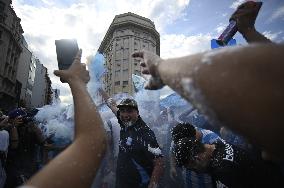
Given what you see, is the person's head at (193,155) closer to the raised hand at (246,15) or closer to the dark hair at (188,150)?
the dark hair at (188,150)

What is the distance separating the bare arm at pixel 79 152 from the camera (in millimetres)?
933

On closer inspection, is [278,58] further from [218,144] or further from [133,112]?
[133,112]

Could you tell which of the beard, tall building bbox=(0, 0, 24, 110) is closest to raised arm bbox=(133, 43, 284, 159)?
the beard

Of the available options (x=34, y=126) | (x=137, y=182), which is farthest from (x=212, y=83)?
(x=34, y=126)

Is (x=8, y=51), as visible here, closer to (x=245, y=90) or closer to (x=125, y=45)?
(x=125, y=45)

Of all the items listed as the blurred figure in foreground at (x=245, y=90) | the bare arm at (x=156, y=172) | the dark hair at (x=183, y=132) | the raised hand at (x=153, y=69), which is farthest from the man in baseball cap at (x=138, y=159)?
the blurred figure in foreground at (x=245, y=90)

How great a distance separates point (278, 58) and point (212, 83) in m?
0.16

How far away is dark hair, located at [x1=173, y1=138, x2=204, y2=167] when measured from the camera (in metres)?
2.59

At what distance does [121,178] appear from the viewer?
3545mm

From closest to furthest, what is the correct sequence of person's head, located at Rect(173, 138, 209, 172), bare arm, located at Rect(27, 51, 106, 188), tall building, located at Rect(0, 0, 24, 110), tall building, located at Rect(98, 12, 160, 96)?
bare arm, located at Rect(27, 51, 106, 188) < person's head, located at Rect(173, 138, 209, 172) < tall building, located at Rect(0, 0, 24, 110) < tall building, located at Rect(98, 12, 160, 96)

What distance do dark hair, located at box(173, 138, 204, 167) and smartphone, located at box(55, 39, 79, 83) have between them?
1.58 m

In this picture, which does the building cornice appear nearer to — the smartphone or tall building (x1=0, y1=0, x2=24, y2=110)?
tall building (x1=0, y1=0, x2=24, y2=110)

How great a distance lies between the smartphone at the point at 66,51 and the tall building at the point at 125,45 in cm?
3856

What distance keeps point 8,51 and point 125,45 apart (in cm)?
1916
